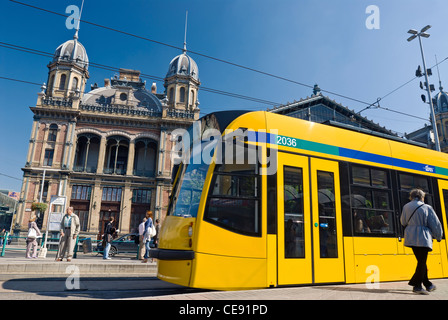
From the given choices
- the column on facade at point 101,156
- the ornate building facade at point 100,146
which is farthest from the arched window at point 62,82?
the column on facade at point 101,156

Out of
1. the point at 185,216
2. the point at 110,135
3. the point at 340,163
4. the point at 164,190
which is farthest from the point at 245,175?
the point at 110,135

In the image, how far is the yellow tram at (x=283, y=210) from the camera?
15.3ft

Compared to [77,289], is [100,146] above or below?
above

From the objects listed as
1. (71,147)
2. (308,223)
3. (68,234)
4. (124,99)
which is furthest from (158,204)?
(308,223)

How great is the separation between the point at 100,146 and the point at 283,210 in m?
34.7

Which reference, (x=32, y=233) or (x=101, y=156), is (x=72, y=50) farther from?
(x=32, y=233)

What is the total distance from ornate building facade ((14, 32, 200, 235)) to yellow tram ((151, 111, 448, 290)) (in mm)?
30425

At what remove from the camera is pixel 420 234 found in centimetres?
478

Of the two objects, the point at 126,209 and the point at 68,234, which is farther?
the point at 126,209

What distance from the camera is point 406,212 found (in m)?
5.07

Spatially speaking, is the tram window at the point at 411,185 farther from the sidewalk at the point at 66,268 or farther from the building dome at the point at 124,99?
the building dome at the point at 124,99
